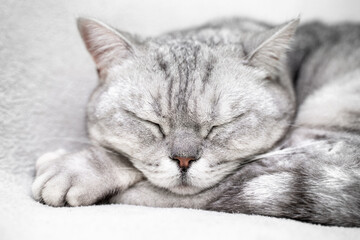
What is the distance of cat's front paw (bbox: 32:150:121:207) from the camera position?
1.03m

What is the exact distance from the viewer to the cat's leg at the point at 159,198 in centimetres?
108

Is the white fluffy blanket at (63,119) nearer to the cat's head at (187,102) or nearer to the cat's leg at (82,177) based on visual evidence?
the cat's leg at (82,177)

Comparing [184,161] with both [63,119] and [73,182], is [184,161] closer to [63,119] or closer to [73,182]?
[73,182]

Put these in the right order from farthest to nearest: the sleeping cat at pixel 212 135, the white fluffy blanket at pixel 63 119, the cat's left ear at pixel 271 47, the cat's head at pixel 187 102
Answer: the cat's left ear at pixel 271 47, the cat's head at pixel 187 102, the sleeping cat at pixel 212 135, the white fluffy blanket at pixel 63 119

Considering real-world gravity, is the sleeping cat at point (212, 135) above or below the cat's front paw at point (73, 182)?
above

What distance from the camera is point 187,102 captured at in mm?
1128

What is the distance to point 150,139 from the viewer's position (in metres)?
1.14

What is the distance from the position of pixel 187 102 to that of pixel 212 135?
12 cm

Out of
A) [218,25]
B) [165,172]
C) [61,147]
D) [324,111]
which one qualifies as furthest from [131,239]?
[218,25]

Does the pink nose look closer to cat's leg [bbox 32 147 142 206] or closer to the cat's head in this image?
the cat's head

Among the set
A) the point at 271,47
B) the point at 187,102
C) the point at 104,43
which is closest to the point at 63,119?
the point at 104,43

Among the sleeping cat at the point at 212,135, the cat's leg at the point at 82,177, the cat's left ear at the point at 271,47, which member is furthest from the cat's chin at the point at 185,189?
the cat's left ear at the point at 271,47

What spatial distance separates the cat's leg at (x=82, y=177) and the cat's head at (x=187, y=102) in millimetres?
54

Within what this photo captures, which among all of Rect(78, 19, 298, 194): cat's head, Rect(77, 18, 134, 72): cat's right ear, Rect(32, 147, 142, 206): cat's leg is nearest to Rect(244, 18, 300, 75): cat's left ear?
Rect(78, 19, 298, 194): cat's head
